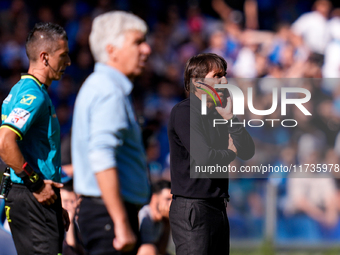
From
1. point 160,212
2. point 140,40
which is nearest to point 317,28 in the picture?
point 160,212

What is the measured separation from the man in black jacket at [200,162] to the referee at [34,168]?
0.90 meters

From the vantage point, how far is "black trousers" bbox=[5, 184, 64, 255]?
3.47 m

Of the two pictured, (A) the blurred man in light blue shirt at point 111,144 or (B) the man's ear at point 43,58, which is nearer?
(A) the blurred man in light blue shirt at point 111,144

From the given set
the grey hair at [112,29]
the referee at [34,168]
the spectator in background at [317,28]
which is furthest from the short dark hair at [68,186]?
the spectator in background at [317,28]

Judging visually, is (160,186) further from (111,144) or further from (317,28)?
(317,28)

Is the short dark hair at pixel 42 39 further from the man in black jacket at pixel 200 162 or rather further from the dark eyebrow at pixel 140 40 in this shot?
the dark eyebrow at pixel 140 40

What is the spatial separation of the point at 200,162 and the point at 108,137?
104 cm

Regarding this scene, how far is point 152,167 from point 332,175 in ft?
9.60

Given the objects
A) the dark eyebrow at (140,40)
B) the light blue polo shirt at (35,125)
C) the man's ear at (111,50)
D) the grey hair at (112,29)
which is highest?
the grey hair at (112,29)

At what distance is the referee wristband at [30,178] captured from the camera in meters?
3.34

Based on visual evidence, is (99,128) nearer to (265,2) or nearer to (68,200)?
(68,200)

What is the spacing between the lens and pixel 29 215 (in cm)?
347

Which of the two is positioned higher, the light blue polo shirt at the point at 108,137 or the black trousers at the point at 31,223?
the light blue polo shirt at the point at 108,137

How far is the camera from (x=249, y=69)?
10.2m
